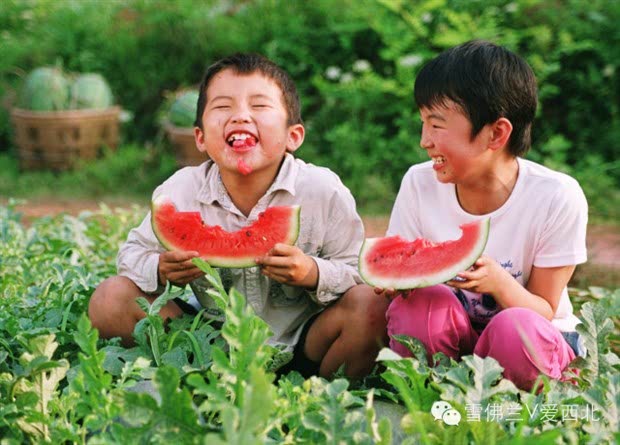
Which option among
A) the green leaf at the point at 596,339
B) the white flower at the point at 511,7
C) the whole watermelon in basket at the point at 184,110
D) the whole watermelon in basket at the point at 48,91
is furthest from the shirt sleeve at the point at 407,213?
the whole watermelon in basket at the point at 48,91

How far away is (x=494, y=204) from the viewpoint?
9.83 feet

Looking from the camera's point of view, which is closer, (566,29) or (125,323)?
(125,323)

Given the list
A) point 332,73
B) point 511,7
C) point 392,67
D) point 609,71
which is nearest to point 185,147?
point 332,73

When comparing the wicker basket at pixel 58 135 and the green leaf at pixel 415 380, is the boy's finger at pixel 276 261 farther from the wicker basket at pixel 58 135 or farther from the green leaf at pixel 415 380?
the wicker basket at pixel 58 135

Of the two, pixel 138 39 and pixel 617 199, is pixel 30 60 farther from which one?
pixel 617 199

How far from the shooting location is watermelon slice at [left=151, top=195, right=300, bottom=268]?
2.95m

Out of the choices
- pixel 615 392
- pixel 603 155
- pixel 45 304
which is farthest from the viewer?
pixel 603 155

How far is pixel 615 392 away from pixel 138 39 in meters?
6.67

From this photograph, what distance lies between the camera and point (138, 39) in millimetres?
8219

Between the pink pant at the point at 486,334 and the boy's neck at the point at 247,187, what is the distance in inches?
25.0

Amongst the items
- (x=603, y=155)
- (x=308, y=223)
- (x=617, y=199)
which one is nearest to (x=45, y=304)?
(x=308, y=223)

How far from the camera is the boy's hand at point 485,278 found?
267 cm

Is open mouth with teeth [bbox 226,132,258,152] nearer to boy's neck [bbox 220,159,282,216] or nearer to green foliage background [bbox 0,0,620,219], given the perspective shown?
boy's neck [bbox 220,159,282,216]

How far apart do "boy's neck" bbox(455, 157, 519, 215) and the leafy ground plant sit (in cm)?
46
